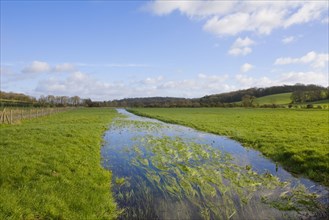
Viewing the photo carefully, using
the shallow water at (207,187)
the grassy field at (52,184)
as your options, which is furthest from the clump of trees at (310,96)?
the grassy field at (52,184)

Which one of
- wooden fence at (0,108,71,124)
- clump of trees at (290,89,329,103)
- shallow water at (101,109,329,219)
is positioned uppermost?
clump of trees at (290,89,329,103)

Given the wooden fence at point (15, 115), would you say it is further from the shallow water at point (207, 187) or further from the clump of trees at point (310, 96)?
the clump of trees at point (310, 96)

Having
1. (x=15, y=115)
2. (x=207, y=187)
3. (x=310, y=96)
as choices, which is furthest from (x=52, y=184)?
(x=310, y=96)

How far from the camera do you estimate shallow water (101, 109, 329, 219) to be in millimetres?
8812

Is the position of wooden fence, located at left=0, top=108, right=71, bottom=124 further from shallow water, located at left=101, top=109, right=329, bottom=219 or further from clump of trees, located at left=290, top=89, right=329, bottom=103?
clump of trees, located at left=290, top=89, right=329, bottom=103

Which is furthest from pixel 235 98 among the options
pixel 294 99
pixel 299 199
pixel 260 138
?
pixel 299 199

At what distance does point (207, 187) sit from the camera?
1105 cm

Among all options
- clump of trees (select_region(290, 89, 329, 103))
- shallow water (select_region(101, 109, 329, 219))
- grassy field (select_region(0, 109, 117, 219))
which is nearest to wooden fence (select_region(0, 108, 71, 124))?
grassy field (select_region(0, 109, 117, 219))

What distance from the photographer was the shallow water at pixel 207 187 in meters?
8.81

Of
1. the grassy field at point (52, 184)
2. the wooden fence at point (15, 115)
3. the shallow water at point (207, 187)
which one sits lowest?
the shallow water at point (207, 187)

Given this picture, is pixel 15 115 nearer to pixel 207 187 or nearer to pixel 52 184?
pixel 52 184

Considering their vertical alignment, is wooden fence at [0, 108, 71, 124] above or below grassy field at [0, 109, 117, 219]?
above

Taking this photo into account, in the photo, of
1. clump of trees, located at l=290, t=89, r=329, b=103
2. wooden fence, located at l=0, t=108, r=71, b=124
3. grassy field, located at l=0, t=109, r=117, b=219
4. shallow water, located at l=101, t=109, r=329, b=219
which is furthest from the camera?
clump of trees, located at l=290, t=89, r=329, b=103

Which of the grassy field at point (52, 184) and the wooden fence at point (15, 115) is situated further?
the wooden fence at point (15, 115)
